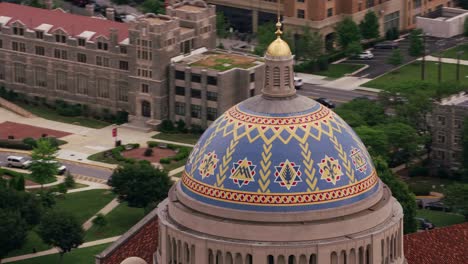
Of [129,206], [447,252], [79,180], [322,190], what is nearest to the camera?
[322,190]

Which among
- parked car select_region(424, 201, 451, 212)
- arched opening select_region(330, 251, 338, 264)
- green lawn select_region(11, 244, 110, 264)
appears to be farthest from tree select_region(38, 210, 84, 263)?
arched opening select_region(330, 251, 338, 264)

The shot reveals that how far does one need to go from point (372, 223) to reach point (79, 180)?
75.5 m

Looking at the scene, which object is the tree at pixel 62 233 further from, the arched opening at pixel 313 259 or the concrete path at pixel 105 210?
the arched opening at pixel 313 259

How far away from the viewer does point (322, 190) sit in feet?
402

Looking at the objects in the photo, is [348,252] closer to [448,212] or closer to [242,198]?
[242,198]

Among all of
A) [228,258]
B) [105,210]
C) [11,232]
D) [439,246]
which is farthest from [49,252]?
[228,258]

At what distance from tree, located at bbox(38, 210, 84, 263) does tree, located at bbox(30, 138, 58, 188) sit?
20265 mm

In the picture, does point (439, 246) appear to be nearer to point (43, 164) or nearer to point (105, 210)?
point (105, 210)

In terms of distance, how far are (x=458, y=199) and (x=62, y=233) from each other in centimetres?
3350

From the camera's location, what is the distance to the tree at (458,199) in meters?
178

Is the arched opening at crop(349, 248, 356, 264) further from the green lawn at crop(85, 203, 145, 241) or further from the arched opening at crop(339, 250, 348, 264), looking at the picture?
the green lawn at crop(85, 203, 145, 241)

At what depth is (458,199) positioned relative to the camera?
179 m

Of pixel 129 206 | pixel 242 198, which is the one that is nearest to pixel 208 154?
pixel 242 198

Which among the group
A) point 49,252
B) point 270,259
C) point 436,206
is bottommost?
point 49,252
